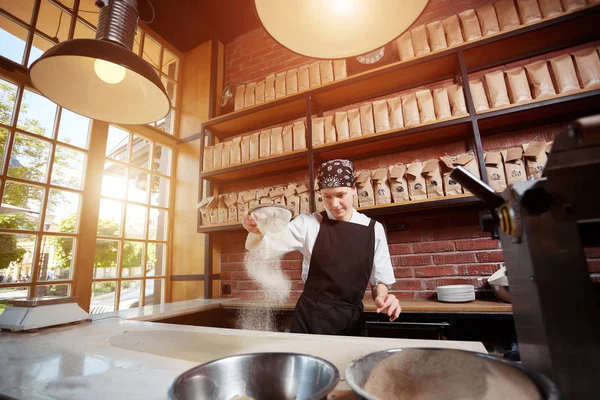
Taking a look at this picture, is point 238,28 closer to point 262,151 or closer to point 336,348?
point 262,151

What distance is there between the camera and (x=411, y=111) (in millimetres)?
2256

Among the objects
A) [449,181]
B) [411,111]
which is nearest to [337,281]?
[449,181]

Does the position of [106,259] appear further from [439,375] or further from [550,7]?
[550,7]

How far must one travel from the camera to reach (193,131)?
3623mm

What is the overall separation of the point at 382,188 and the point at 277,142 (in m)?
1.06

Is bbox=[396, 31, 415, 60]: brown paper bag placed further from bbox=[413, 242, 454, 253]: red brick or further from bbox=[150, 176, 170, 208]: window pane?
bbox=[150, 176, 170, 208]: window pane

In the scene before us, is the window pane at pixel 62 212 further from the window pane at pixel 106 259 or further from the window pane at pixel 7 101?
the window pane at pixel 7 101

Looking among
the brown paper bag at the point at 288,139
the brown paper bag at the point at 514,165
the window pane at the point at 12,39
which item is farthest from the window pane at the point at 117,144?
the brown paper bag at the point at 514,165

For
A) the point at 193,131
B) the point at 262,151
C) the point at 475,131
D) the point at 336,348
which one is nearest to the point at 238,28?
the point at 193,131

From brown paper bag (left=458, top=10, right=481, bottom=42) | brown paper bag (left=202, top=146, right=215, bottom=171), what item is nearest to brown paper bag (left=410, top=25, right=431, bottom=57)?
brown paper bag (left=458, top=10, right=481, bottom=42)

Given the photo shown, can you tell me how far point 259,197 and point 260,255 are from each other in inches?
28.6

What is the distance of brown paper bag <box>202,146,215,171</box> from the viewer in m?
3.07

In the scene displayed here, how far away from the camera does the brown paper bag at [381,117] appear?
7.66ft

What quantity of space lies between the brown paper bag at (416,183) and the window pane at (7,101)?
10.2 ft
